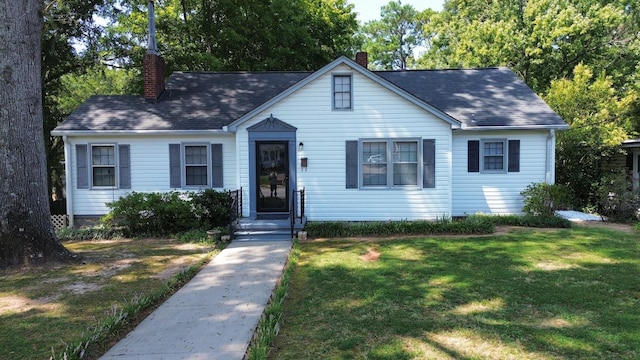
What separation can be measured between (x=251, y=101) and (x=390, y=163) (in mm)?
5556

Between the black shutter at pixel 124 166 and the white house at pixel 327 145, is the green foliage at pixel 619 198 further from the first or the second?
the black shutter at pixel 124 166

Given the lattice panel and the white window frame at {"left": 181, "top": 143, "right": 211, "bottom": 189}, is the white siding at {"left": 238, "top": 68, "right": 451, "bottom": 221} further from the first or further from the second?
the lattice panel

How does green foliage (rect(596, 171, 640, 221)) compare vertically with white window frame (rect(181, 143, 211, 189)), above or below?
below

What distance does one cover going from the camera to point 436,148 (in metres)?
11.5

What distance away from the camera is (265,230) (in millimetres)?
10742

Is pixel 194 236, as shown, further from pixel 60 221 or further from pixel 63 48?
pixel 63 48

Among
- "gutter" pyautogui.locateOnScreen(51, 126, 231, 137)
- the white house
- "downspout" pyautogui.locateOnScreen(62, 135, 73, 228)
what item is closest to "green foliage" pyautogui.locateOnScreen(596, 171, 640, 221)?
the white house

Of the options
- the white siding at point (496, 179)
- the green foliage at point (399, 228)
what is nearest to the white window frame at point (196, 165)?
the green foliage at point (399, 228)

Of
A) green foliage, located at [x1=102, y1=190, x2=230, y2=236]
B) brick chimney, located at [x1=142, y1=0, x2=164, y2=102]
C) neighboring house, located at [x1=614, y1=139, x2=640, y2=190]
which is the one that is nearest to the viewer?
green foliage, located at [x1=102, y1=190, x2=230, y2=236]

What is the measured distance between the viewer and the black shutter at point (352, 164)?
38.1ft

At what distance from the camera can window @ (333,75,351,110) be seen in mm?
11461

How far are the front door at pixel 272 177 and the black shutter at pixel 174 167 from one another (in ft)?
8.89

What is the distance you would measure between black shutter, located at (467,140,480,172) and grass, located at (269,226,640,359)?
155 inches

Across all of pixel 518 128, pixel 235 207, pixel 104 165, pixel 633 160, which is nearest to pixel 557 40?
pixel 633 160
